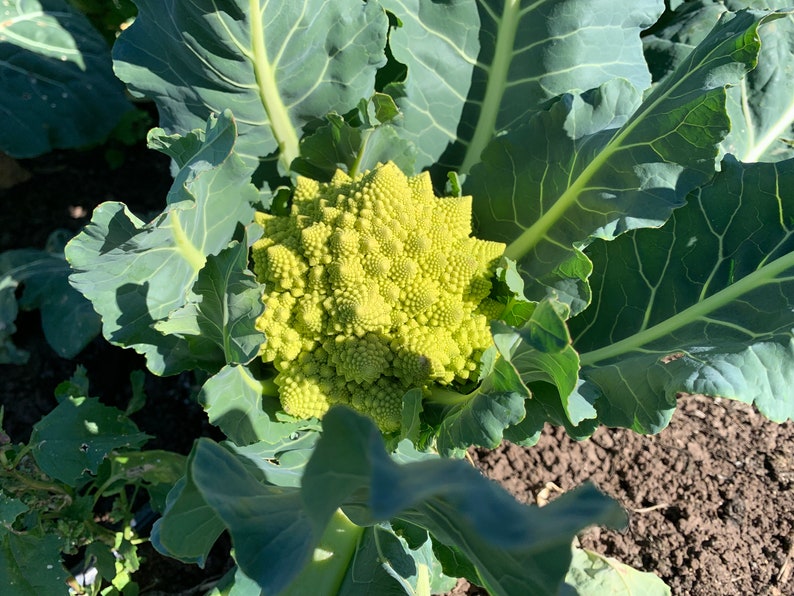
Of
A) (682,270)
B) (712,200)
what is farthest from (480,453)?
(712,200)

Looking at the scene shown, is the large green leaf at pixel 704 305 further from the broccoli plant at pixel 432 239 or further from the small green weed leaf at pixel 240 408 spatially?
the small green weed leaf at pixel 240 408

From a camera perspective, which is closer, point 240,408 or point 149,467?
point 240,408

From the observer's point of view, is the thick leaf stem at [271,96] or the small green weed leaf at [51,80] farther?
the small green weed leaf at [51,80]

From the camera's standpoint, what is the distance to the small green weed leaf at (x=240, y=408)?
1.59 meters

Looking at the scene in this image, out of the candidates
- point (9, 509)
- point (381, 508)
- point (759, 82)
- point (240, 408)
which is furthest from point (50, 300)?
point (759, 82)

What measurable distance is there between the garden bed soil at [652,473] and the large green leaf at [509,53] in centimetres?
126

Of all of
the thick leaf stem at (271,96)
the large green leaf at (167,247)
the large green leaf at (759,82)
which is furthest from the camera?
the large green leaf at (759,82)

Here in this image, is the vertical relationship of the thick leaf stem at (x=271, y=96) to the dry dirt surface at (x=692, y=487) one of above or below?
above

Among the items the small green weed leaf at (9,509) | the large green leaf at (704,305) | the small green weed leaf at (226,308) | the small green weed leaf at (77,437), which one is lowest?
the small green weed leaf at (9,509)

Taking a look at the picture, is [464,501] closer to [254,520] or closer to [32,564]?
[254,520]

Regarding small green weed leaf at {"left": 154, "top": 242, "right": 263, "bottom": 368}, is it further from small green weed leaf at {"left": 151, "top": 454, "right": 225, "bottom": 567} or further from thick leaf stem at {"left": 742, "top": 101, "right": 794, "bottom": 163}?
thick leaf stem at {"left": 742, "top": 101, "right": 794, "bottom": 163}

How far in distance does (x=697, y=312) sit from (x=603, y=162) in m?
0.47

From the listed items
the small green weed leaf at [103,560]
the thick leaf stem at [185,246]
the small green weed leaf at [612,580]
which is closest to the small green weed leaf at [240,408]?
the thick leaf stem at [185,246]

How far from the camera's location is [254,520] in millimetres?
1301
